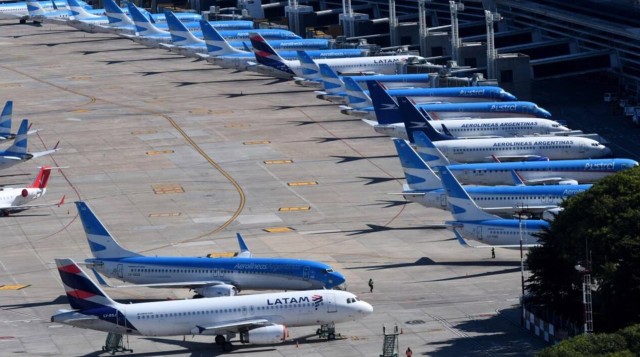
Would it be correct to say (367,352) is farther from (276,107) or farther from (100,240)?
(276,107)

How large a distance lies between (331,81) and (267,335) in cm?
9468

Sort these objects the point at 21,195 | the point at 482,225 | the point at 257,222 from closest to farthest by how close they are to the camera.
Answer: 1. the point at 482,225
2. the point at 257,222
3. the point at 21,195

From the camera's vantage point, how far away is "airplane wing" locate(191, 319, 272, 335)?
103938mm

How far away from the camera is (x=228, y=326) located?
104 meters

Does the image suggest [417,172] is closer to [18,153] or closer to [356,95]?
[18,153]

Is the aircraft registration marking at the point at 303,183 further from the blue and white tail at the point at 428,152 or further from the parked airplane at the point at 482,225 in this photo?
the parked airplane at the point at 482,225

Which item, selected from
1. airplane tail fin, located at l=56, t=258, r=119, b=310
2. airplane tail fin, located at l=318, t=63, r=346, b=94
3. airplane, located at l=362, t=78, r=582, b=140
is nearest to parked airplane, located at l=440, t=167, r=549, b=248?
airplane tail fin, located at l=56, t=258, r=119, b=310

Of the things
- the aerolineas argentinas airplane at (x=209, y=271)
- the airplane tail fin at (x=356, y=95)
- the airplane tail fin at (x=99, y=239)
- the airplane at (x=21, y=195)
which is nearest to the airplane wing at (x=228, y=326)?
the aerolineas argentinas airplane at (x=209, y=271)

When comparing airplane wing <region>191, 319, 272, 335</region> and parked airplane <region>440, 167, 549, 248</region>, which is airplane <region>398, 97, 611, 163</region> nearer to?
parked airplane <region>440, 167, 549, 248</region>

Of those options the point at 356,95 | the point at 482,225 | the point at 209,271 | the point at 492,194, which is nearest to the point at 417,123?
the point at 356,95

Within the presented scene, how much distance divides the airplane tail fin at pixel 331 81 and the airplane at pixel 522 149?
129 feet

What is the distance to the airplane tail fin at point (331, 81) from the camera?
7702 inches

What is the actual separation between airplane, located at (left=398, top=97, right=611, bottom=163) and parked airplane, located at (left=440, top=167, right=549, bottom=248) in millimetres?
29053

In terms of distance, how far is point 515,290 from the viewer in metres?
116
